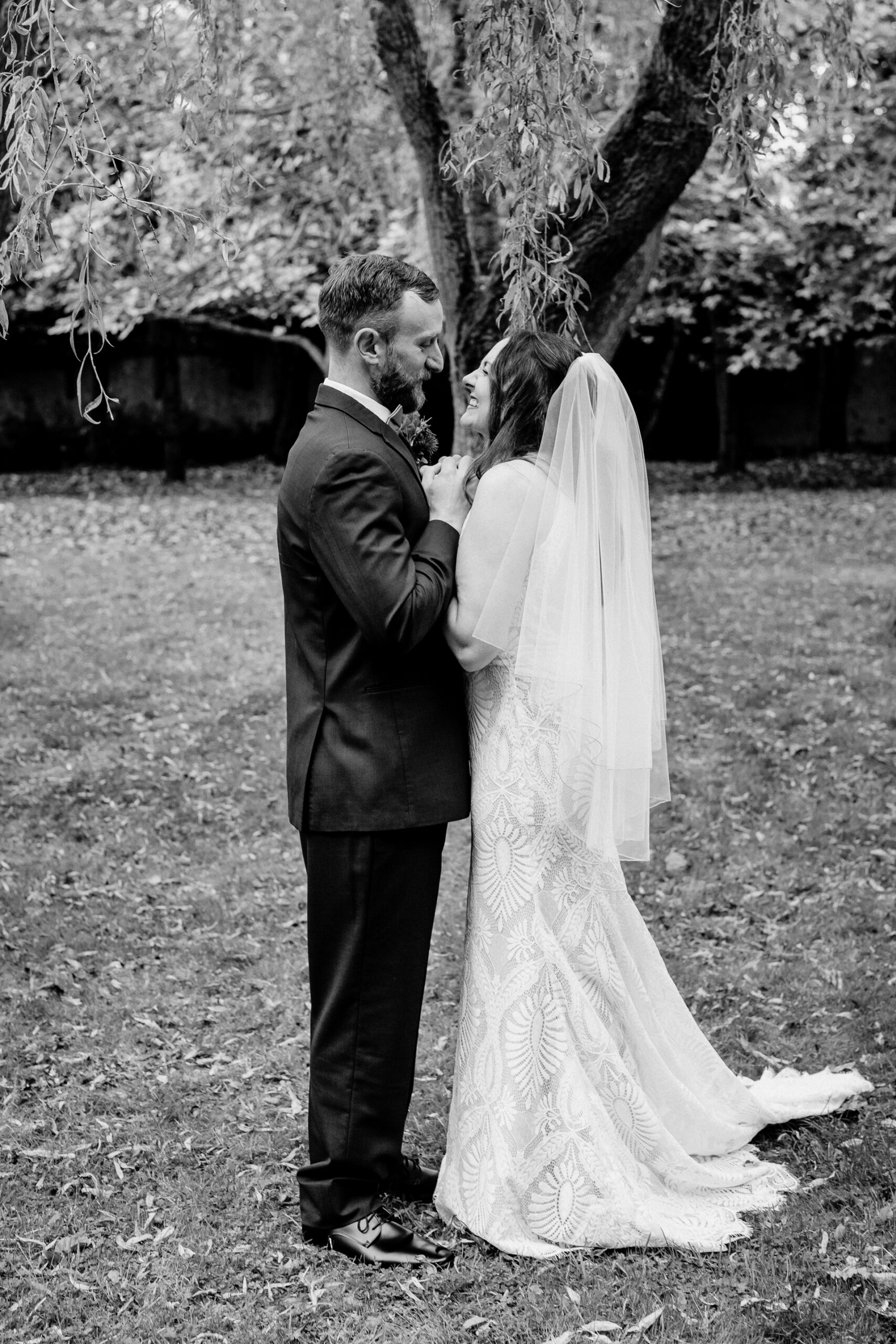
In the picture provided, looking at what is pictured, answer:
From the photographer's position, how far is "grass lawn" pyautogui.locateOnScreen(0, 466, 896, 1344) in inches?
130

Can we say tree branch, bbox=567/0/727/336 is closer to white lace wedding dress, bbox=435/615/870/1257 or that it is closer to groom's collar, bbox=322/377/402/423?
groom's collar, bbox=322/377/402/423

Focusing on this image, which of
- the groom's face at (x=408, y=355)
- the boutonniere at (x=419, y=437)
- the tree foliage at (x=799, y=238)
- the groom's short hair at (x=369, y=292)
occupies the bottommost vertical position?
the boutonniere at (x=419, y=437)

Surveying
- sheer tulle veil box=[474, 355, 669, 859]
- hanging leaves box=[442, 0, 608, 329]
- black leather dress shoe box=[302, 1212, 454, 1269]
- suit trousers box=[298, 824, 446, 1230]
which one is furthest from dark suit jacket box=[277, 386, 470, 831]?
hanging leaves box=[442, 0, 608, 329]

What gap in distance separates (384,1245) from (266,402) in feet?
68.4

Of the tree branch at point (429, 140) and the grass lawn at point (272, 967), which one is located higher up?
the tree branch at point (429, 140)

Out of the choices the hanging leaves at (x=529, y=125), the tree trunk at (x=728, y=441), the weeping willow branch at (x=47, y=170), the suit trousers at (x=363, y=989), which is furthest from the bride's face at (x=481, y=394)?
the tree trunk at (x=728, y=441)

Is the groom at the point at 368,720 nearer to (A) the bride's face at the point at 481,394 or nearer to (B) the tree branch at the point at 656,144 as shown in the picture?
(A) the bride's face at the point at 481,394

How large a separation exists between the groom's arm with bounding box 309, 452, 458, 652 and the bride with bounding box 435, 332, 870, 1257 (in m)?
0.24

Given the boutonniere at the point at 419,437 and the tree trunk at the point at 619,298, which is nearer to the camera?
the boutonniere at the point at 419,437

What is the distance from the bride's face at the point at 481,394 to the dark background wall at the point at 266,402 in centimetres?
1826

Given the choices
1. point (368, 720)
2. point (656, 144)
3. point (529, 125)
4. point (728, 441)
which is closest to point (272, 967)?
point (368, 720)

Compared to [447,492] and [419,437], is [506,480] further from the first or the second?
[419,437]

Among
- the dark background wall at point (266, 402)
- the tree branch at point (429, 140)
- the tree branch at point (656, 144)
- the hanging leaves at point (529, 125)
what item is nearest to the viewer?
Answer: the hanging leaves at point (529, 125)

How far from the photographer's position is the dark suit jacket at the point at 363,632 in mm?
3080
